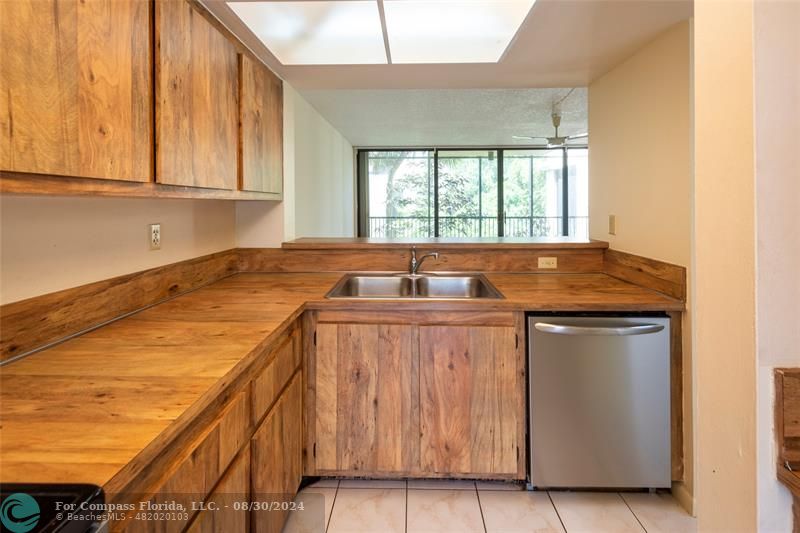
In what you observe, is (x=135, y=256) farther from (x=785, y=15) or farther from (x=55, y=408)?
(x=785, y=15)

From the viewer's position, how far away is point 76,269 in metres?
1.52

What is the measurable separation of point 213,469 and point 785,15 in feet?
4.54

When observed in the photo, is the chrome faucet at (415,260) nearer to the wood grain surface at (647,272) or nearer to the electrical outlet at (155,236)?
the wood grain surface at (647,272)

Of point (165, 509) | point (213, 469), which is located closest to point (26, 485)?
point (165, 509)

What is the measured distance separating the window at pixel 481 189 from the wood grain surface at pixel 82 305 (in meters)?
5.71

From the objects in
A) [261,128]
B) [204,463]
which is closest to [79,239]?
[204,463]

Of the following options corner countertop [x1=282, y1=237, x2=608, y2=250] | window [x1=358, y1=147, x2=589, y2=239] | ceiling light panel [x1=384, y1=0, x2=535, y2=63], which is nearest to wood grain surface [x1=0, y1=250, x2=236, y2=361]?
corner countertop [x1=282, y1=237, x2=608, y2=250]

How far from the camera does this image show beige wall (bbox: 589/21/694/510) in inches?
79.4

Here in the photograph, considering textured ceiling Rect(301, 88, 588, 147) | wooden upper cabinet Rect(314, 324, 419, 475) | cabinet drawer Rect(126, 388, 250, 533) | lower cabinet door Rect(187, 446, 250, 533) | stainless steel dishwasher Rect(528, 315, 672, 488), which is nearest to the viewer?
cabinet drawer Rect(126, 388, 250, 533)

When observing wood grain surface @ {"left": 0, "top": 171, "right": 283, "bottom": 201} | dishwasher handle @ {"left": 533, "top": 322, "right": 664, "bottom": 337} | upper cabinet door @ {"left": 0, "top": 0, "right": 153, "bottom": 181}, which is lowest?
dishwasher handle @ {"left": 533, "top": 322, "right": 664, "bottom": 337}

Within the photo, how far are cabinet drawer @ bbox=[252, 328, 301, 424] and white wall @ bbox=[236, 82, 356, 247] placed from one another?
3.30ft

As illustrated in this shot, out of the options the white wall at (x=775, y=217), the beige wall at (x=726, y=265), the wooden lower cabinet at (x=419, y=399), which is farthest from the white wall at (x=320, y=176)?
the white wall at (x=775, y=217)

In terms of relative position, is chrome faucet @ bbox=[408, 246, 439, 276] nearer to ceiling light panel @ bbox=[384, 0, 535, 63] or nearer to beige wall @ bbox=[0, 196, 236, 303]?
ceiling light panel @ bbox=[384, 0, 535, 63]

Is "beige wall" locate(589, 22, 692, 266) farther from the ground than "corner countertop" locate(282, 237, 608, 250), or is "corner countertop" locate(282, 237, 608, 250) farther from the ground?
"beige wall" locate(589, 22, 692, 266)
